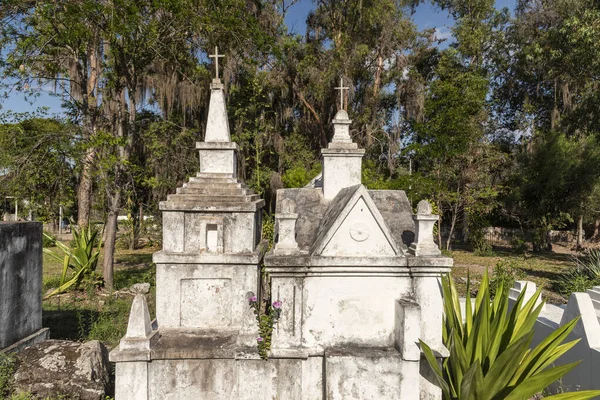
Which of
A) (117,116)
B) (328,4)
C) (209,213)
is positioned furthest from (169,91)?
(209,213)

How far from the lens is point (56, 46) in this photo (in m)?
10.5

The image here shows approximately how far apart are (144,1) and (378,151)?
13.5m

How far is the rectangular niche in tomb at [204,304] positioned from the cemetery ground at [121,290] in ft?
8.82

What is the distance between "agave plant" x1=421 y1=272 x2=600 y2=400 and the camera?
3.62 metres

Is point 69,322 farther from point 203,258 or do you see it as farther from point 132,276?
point 203,258

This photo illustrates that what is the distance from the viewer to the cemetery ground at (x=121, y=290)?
7.45 m

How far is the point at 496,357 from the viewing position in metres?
4.09

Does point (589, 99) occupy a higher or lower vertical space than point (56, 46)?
lower

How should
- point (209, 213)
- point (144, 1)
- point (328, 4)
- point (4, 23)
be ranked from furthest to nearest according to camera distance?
1. point (328, 4)
2. point (144, 1)
3. point (4, 23)
4. point (209, 213)

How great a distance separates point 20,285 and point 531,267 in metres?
16.8

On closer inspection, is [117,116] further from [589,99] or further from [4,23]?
[589,99]

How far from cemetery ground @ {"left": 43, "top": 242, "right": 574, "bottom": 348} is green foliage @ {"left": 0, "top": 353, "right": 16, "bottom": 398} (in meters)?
1.76

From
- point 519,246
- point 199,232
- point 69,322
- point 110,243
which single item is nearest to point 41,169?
point 110,243

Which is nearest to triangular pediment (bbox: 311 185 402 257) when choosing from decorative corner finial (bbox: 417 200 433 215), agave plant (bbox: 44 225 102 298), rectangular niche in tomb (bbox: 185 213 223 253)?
decorative corner finial (bbox: 417 200 433 215)
